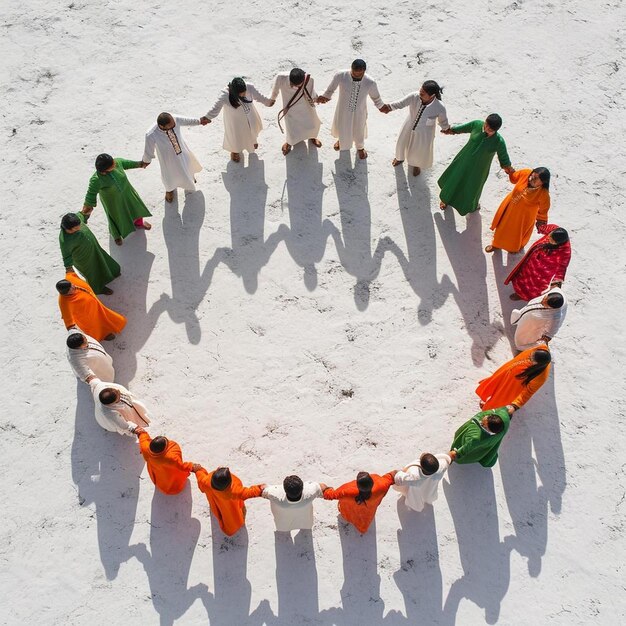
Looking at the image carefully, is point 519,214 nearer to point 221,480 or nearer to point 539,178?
point 539,178

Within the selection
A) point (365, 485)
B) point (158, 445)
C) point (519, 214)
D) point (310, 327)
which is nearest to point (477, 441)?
point (365, 485)

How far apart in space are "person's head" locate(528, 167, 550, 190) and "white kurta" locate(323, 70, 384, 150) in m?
1.78

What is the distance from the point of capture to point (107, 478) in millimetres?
6039

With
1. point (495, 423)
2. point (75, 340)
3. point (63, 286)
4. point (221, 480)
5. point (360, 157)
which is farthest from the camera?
point (360, 157)

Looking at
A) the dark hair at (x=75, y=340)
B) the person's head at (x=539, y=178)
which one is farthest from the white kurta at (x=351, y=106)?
the dark hair at (x=75, y=340)

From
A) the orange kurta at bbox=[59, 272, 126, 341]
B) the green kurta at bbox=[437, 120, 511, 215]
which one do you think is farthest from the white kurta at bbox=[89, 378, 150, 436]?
the green kurta at bbox=[437, 120, 511, 215]

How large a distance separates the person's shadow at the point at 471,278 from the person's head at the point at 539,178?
1.09m

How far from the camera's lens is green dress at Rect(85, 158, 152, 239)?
20.8ft

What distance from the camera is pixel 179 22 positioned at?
8.59m

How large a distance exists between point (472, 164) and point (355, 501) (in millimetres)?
3518

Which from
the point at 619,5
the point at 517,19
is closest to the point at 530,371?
the point at 517,19

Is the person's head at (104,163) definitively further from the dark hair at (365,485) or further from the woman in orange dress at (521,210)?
the woman in orange dress at (521,210)

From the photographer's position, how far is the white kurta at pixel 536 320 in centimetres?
595

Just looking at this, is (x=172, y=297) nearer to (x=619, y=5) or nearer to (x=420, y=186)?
(x=420, y=186)
